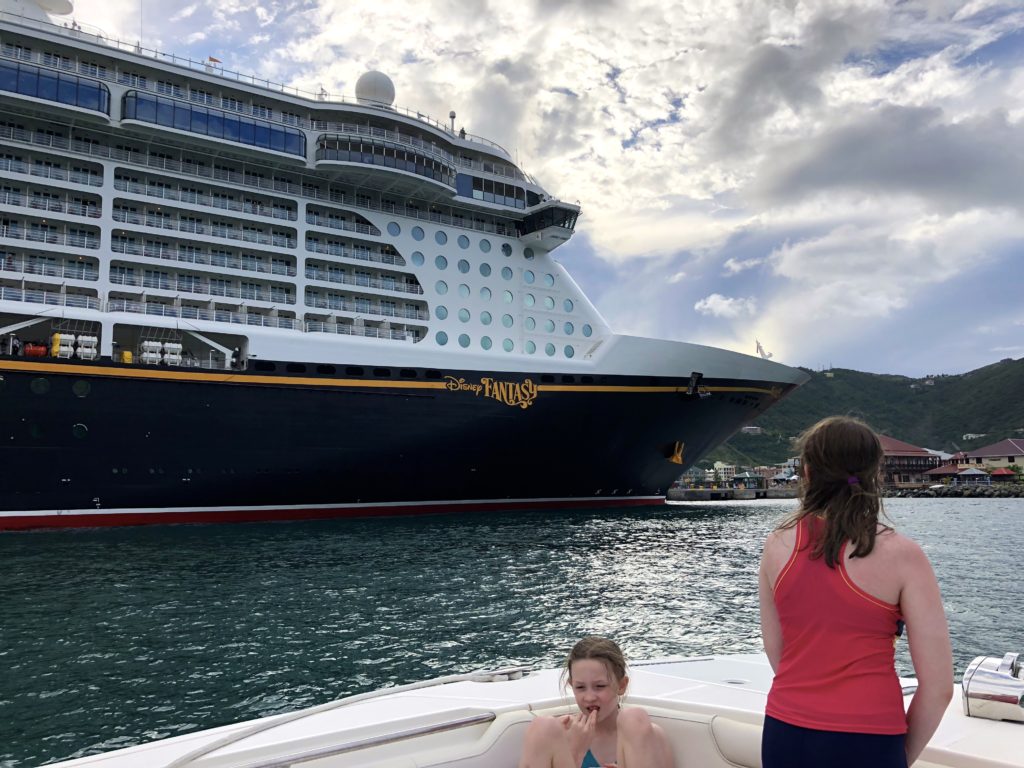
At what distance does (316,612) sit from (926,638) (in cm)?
905

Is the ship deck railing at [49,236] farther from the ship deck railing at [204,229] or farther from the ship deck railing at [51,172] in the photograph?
the ship deck railing at [51,172]

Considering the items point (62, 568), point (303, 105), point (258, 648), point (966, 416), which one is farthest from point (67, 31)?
point (966, 416)

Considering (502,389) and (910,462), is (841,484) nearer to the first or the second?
(502,389)

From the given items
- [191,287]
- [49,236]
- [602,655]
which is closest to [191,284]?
[191,287]

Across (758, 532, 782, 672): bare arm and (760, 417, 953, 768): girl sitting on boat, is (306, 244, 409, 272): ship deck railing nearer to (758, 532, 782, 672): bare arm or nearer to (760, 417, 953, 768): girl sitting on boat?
(758, 532, 782, 672): bare arm

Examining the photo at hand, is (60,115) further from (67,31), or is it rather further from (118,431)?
(118,431)

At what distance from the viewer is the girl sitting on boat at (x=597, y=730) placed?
252 cm

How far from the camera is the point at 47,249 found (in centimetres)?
1972

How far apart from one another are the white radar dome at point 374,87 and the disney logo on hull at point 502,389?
12.7m

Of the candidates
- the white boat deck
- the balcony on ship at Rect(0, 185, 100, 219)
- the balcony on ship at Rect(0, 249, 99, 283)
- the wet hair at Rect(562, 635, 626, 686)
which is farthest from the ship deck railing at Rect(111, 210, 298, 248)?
the wet hair at Rect(562, 635, 626, 686)

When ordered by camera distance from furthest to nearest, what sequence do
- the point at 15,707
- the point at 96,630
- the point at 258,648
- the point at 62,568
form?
the point at 62,568
the point at 96,630
the point at 258,648
the point at 15,707

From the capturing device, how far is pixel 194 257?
21672 millimetres

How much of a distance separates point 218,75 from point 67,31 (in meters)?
4.46

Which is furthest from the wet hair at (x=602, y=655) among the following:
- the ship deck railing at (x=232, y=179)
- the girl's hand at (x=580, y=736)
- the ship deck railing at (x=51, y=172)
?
the ship deck railing at (x=51, y=172)
